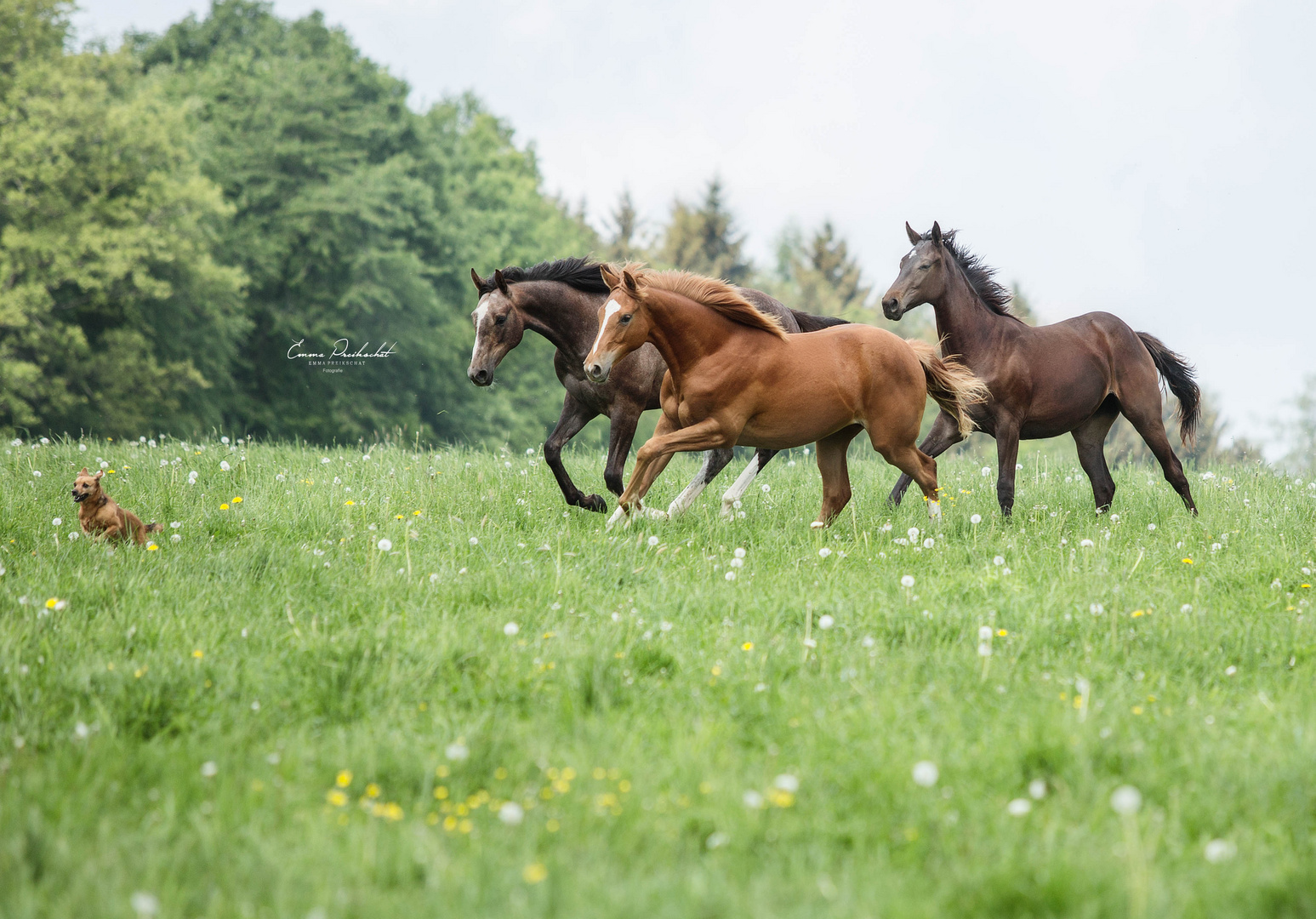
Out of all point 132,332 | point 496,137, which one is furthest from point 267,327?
point 496,137

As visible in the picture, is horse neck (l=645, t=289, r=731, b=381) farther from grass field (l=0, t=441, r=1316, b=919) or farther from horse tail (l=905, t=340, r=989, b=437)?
horse tail (l=905, t=340, r=989, b=437)

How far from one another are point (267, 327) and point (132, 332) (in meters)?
4.62

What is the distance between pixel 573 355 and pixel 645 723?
210 inches

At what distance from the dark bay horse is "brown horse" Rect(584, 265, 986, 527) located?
1.11 meters

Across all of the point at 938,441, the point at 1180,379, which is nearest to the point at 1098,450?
the point at 1180,379

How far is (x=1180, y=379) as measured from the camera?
9.67m

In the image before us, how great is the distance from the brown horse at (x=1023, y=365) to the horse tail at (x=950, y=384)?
15 cm

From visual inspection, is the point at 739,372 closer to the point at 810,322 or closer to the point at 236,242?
the point at 810,322

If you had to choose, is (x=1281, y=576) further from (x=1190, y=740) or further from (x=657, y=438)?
(x=657, y=438)

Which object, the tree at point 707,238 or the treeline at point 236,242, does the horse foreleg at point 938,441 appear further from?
the tree at point 707,238

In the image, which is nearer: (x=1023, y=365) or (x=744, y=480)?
(x=1023, y=365)

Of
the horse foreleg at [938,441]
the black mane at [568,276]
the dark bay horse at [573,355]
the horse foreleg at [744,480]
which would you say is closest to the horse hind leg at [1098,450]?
the horse foreleg at [938,441]

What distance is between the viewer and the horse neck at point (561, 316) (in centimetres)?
857

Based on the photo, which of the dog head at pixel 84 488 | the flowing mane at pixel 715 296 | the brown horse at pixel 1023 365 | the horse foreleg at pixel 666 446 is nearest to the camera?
the dog head at pixel 84 488
